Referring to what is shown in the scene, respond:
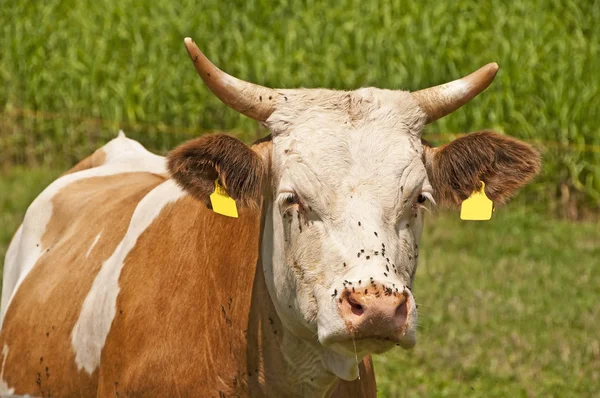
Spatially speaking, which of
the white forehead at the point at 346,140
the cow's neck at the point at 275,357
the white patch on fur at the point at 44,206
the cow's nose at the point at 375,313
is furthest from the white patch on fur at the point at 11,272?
the cow's nose at the point at 375,313

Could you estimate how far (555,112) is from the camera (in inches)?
551

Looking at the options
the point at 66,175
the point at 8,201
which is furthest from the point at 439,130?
the point at 66,175

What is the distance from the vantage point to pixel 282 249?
4.48m

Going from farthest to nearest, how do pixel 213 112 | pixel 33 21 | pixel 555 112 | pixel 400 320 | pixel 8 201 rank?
pixel 33 21 → pixel 213 112 → pixel 555 112 → pixel 8 201 → pixel 400 320

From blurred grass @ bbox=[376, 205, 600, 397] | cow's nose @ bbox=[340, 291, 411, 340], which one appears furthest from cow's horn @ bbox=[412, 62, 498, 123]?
blurred grass @ bbox=[376, 205, 600, 397]

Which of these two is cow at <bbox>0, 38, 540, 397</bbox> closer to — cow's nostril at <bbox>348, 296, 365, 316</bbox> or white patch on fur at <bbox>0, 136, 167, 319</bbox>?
cow's nostril at <bbox>348, 296, 365, 316</bbox>

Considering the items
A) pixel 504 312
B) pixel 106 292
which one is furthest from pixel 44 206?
pixel 504 312

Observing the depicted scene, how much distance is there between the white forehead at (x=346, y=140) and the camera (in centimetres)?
429

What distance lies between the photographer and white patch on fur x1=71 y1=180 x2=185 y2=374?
5070 mm

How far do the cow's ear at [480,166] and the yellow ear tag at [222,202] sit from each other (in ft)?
2.55

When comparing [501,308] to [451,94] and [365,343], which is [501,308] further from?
→ [365,343]

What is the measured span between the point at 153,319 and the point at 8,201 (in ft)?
28.2

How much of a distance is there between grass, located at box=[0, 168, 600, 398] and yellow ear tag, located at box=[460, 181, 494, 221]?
2727 millimetres

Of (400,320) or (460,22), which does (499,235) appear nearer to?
(460,22)
